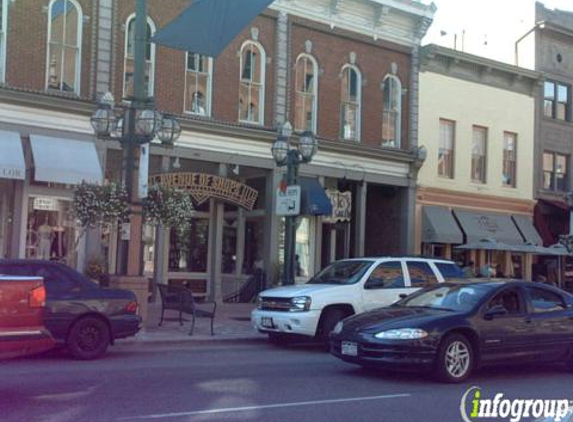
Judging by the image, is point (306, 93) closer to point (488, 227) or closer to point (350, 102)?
point (350, 102)

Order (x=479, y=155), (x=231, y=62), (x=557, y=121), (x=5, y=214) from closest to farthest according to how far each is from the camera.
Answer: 1. (x=5, y=214)
2. (x=231, y=62)
3. (x=479, y=155)
4. (x=557, y=121)

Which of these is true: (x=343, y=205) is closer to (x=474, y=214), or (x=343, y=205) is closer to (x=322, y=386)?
(x=474, y=214)

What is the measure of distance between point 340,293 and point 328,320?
0.53 metres

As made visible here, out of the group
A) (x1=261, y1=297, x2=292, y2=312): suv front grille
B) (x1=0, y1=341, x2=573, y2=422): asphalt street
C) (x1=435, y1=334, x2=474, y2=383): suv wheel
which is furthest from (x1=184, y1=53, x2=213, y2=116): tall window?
(x1=435, y1=334, x2=474, y2=383): suv wheel

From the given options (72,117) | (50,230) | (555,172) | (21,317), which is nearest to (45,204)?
(50,230)

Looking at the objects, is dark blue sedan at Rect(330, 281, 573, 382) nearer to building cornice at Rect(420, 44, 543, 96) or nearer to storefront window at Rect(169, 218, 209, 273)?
storefront window at Rect(169, 218, 209, 273)

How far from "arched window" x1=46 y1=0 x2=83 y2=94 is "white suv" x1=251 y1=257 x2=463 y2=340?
333 inches

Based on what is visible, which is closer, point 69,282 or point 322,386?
point 322,386

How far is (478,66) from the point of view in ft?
89.5

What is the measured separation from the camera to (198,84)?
822 inches

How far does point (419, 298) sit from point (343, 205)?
12.8 meters

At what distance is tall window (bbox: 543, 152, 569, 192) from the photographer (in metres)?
29.5

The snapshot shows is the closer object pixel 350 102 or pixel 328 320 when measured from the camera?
pixel 328 320

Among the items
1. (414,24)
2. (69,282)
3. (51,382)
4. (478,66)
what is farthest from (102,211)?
(478,66)
